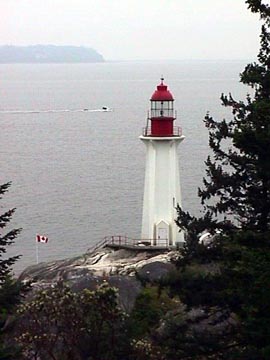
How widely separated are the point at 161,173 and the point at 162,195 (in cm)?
70

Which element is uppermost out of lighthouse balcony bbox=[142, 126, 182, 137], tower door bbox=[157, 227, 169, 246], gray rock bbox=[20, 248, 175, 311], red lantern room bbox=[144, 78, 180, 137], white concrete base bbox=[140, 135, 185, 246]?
red lantern room bbox=[144, 78, 180, 137]

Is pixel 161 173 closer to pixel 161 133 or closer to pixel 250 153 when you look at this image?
pixel 161 133

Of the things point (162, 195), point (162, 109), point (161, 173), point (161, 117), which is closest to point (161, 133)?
point (161, 117)

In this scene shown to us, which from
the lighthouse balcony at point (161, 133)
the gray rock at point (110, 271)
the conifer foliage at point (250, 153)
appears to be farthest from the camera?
the lighthouse balcony at point (161, 133)

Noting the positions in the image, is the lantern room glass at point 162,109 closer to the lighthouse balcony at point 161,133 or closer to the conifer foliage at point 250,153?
the lighthouse balcony at point 161,133

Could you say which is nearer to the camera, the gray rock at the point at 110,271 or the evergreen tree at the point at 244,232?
the evergreen tree at the point at 244,232

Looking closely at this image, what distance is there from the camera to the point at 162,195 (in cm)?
2359

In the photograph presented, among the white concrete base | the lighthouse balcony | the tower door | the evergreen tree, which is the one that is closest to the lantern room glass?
the lighthouse balcony

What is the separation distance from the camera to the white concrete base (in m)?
23.3

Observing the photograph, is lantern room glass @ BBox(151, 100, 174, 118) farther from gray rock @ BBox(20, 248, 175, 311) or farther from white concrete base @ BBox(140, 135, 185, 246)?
gray rock @ BBox(20, 248, 175, 311)

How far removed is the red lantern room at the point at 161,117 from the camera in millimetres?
23016

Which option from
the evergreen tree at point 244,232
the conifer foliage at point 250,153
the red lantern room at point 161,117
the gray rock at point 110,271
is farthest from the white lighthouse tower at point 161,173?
the conifer foliage at point 250,153

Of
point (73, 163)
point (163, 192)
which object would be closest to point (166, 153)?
point (163, 192)

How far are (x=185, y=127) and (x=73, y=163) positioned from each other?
18.2 m
